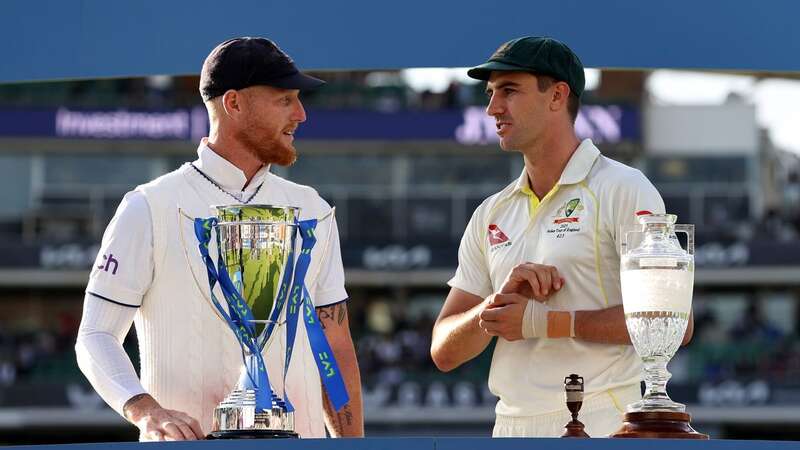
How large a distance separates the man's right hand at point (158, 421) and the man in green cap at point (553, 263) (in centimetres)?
88

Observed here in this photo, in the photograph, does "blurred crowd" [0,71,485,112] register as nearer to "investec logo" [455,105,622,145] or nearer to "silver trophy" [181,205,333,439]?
"investec logo" [455,105,622,145]

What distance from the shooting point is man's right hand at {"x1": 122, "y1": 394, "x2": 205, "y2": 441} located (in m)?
3.62

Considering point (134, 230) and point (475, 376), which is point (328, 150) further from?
point (134, 230)

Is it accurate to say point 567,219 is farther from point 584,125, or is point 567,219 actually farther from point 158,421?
point 584,125

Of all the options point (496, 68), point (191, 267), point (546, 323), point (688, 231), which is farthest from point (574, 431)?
point (496, 68)

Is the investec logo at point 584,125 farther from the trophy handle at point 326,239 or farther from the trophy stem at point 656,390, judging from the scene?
the trophy stem at point 656,390

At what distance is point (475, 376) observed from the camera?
2619cm

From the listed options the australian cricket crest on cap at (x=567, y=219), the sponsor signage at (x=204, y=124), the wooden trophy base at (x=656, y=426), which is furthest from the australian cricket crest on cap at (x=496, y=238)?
the sponsor signage at (x=204, y=124)

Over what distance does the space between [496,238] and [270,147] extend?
684 millimetres

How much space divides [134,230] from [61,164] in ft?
87.0

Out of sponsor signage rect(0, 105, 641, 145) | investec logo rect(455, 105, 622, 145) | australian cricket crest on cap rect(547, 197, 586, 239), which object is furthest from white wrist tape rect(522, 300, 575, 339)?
sponsor signage rect(0, 105, 641, 145)

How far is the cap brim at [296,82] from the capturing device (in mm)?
4109

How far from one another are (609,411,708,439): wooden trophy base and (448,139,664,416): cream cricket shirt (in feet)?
2.38

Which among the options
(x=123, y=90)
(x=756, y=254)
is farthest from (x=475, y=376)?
(x=123, y=90)
